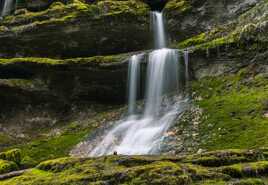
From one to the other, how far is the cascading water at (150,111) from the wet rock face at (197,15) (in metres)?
6.37

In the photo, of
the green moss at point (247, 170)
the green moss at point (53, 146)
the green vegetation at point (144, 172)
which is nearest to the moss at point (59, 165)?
the green vegetation at point (144, 172)

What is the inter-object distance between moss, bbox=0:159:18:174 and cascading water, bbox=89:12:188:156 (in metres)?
5.52

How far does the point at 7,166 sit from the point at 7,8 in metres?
30.0

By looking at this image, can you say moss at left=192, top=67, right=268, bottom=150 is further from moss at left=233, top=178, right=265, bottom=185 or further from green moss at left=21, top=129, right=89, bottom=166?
green moss at left=21, top=129, right=89, bottom=166

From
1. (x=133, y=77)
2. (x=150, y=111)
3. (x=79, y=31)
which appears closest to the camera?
(x=150, y=111)

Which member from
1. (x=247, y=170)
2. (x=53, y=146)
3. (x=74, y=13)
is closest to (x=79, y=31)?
(x=74, y=13)

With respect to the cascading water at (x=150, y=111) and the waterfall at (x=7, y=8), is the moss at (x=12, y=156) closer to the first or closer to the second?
the cascading water at (x=150, y=111)

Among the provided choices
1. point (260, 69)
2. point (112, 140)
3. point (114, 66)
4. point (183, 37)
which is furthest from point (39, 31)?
point (260, 69)

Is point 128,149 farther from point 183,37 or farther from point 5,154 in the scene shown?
point 183,37

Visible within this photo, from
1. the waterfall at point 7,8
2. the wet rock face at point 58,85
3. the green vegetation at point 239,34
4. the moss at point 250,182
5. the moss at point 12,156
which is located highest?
the waterfall at point 7,8

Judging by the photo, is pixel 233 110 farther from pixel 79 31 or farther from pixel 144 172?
pixel 79 31

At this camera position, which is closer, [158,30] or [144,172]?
[144,172]

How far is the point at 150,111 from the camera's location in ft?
107

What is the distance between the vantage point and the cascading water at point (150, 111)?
27.0 metres
